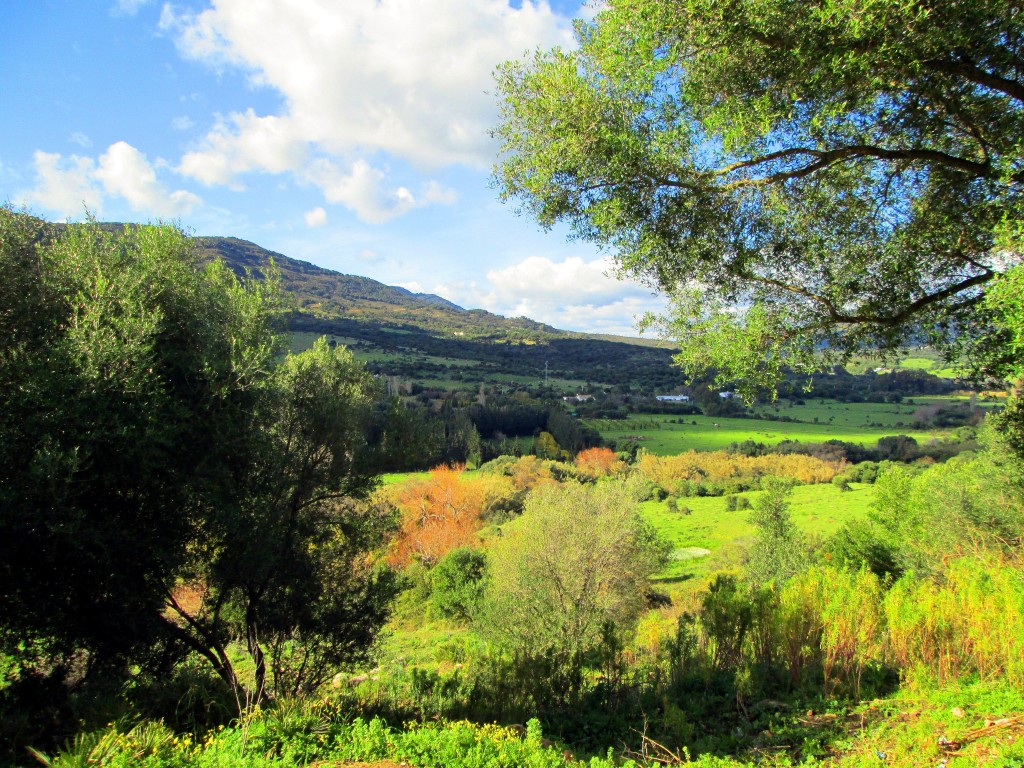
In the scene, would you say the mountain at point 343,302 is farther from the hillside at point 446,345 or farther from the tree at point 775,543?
the tree at point 775,543

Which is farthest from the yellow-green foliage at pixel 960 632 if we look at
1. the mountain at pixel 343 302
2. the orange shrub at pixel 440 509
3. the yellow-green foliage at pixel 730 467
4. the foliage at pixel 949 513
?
the mountain at pixel 343 302

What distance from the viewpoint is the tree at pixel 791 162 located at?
4.44 meters

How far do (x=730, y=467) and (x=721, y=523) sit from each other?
20.2m

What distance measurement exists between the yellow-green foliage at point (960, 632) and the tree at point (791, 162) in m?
2.98

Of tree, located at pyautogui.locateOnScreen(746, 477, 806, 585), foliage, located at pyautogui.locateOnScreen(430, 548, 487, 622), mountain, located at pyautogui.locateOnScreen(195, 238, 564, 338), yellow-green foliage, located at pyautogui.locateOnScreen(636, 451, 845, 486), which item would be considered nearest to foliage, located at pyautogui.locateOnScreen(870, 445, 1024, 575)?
tree, located at pyautogui.locateOnScreen(746, 477, 806, 585)

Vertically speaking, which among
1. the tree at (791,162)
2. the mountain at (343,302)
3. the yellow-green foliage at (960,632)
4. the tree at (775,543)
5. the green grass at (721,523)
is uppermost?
the mountain at (343,302)

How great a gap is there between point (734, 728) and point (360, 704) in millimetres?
4463

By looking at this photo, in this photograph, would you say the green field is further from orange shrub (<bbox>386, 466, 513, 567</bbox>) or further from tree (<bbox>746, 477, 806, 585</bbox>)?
tree (<bbox>746, 477, 806, 585</bbox>)

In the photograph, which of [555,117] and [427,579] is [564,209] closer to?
[555,117]

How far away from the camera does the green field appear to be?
2977 inches

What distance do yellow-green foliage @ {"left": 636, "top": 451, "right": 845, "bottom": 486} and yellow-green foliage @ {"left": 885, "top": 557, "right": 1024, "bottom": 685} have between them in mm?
59259

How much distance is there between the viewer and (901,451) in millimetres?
63344

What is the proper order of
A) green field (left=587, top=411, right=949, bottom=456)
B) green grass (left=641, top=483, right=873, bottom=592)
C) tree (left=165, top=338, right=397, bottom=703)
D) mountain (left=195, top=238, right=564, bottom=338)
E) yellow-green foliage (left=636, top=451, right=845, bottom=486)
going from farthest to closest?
mountain (left=195, top=238, right=564, bottom=338) → green field (left=587, top=411, right=949, bottom=456) → yellow-green foliage (left=636, top=451, right=845, bottom=486) → green grass (left=641, top=483, right=873, bottom=592) → tree (left=165, top=338, right=397, bottom=703)

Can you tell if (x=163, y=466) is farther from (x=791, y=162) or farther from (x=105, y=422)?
(x=791, y=162)
